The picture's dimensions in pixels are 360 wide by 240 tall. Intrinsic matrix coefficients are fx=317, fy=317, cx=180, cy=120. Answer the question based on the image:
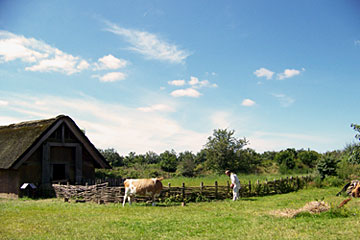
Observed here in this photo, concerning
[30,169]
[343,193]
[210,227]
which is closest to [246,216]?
[210,227]

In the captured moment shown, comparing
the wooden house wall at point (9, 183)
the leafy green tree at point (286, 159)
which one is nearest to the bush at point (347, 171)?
the leafy green tree at point (286, 159)

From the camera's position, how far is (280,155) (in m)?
54.9

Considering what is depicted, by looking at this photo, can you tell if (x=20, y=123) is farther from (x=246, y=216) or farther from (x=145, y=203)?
(x=246, y=216)

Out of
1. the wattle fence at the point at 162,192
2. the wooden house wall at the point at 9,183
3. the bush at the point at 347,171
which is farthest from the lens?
the bush at the point at 347,171

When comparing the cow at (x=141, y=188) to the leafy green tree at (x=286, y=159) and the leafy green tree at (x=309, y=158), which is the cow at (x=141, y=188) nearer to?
the leafy green tree at (x=286, y=159)

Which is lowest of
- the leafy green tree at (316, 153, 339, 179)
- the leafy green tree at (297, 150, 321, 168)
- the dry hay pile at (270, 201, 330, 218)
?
the dry hay pile at (270, 201, 330, 218)

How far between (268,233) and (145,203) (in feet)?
25.6

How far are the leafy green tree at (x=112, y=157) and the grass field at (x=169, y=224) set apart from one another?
3564 cm

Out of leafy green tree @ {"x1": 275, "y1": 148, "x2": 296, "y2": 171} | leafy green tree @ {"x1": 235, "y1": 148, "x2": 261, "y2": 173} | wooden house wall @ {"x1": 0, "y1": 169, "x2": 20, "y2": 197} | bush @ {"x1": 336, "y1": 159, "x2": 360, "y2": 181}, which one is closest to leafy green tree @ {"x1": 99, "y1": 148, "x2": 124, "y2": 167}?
leafy green tree @ {"x1": 235, "y1": 148, "x2": 261, "y2": 173}

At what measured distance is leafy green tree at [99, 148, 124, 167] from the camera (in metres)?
49.2

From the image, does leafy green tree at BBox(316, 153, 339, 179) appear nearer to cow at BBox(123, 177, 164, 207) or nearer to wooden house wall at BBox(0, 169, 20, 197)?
cow at BBox(123, 177, 164, 207)

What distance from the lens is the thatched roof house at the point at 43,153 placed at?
1820 centimetres

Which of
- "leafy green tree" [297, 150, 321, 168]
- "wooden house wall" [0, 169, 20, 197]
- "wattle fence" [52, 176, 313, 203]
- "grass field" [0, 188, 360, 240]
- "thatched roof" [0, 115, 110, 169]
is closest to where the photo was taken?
"grass field" [0, 188, 360, 240]

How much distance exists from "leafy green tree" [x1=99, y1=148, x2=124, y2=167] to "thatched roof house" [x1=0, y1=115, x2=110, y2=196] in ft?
88.7
